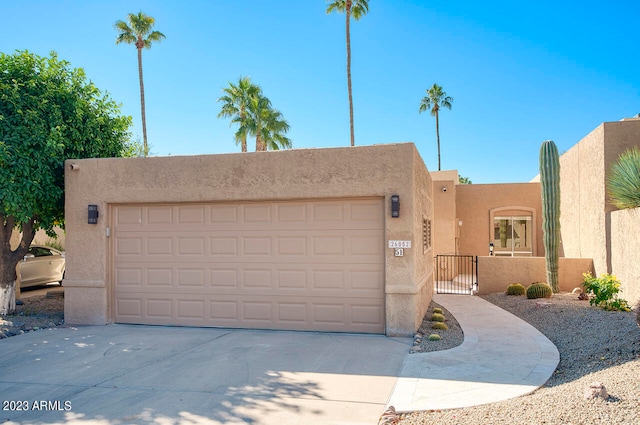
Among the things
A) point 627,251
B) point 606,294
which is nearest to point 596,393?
point 606,294

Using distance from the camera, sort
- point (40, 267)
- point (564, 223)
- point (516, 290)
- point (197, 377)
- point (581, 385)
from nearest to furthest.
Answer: point (581, 385)
point (197, 377)
point (516, 290)
point (40, 267)
point (564, 223)

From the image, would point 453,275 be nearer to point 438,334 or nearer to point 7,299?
point 438,334

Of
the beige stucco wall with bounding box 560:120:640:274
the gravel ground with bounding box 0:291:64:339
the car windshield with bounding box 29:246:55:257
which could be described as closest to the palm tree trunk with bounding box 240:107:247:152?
the car windshield with bounding box 29:246:55:257

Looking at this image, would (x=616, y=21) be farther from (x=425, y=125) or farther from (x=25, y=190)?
(x=425, y=125)

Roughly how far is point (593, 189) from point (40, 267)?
603 inches

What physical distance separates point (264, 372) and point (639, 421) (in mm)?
3760

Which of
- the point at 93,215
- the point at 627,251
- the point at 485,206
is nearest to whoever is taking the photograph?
the point at 93,215

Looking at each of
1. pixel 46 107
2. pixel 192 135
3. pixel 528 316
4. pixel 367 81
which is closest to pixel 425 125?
pixel 367 81

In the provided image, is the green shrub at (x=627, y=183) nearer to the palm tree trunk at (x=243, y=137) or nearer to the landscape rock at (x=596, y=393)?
the landscape rock at (x=596, y=393)

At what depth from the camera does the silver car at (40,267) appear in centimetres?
1271

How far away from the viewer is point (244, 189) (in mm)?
8047

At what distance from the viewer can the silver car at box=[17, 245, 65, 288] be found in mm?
12711

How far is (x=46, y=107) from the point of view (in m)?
8.88

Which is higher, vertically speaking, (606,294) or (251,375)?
(606,294)
